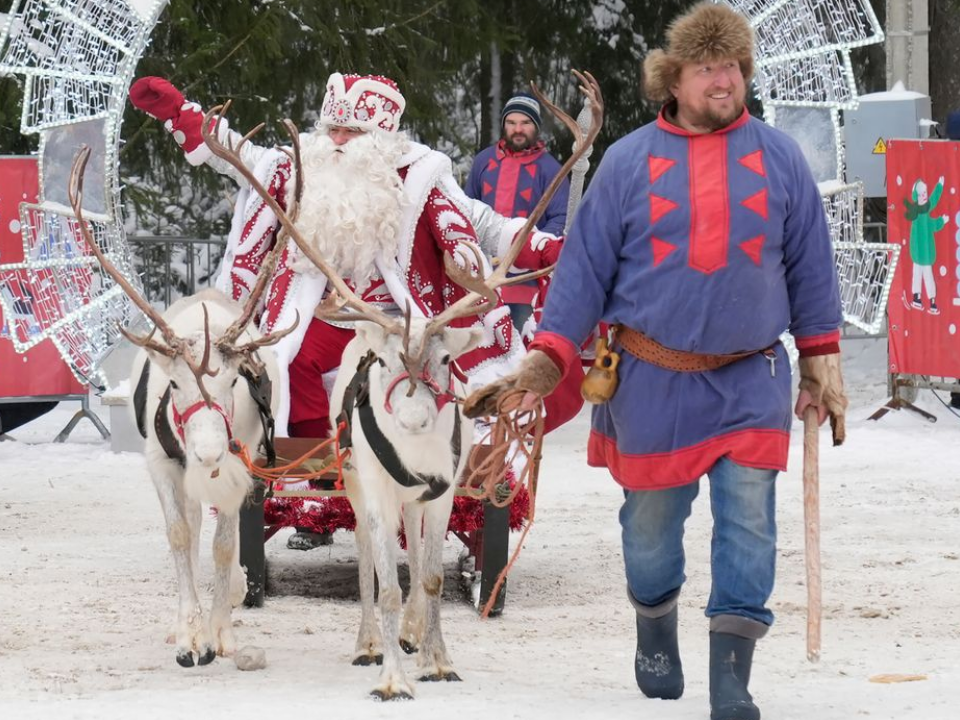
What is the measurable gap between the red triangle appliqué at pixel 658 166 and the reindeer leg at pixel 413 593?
1.64 meters

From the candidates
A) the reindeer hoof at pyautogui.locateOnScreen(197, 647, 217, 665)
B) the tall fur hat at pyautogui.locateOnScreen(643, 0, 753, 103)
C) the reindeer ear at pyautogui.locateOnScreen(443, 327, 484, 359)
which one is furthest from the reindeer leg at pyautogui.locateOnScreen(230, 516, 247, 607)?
the tall fur hat at pyautogui.locateOnScreen(643, 0, 753, 103)

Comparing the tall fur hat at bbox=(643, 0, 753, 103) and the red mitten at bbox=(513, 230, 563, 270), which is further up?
the tall fur hat at bbox=(643, 0, 753, 103)

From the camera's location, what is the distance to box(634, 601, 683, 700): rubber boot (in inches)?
205

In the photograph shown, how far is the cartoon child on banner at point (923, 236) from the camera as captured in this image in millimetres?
11930

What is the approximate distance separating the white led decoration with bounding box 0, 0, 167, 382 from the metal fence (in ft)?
13.7

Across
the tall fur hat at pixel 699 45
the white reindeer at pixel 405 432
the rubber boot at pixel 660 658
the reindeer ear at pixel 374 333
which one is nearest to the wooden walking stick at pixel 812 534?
the rubber boot at pixel 660 658

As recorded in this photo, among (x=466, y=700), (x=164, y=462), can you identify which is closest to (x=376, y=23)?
(x=164, y=462)

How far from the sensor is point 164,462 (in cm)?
605

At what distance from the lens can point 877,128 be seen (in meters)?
13.0

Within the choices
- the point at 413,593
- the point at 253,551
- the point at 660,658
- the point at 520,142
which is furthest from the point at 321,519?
the point at 520,142

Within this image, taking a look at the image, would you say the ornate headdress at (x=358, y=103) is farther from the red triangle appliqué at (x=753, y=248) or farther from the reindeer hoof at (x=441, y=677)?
the red triangle appliqué at (x=753, y=248)

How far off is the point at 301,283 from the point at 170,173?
8919mm

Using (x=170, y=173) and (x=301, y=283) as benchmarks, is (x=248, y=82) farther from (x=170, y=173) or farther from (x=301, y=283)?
(x=301, y=283)

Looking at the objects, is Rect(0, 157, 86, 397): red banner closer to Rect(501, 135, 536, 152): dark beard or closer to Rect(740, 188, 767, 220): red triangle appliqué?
Rect(501, 135, 536, 152): dark beard
